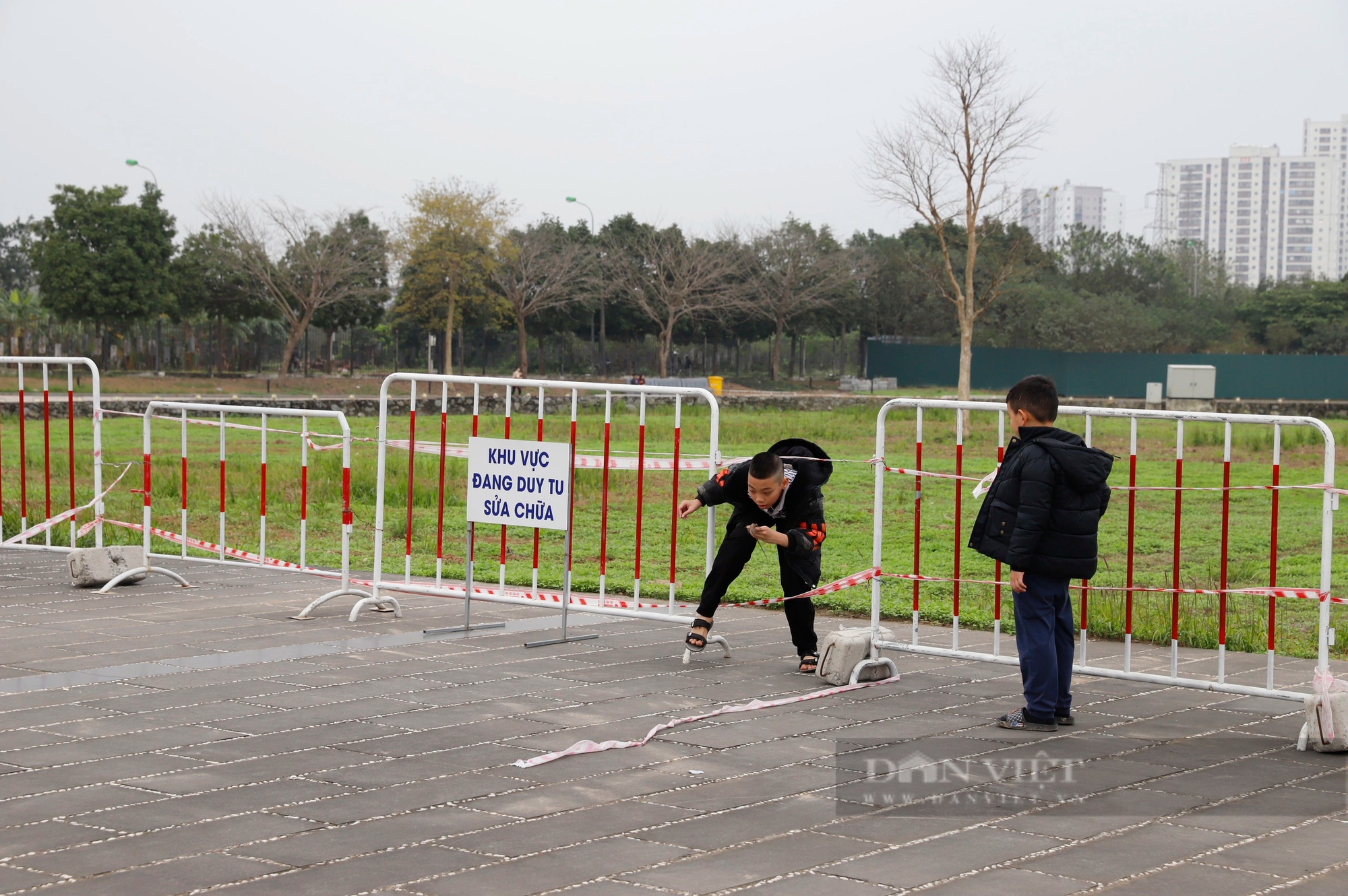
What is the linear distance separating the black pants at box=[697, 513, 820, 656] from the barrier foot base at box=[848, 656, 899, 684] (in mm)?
464

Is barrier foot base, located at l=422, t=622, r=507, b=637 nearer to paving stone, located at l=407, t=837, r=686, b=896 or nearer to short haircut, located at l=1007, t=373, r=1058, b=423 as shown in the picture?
short haircut, located at l=1007, t=373, r=1058, b=423

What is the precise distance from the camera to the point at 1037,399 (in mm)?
5965

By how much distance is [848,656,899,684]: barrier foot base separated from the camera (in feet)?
22.3

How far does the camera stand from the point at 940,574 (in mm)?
11430

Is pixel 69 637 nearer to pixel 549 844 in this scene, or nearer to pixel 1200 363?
pixel 549 844

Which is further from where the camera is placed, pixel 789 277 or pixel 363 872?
pixel 789 277

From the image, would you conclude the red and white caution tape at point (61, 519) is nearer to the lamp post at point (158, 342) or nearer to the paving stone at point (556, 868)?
the paving stone at point (556, 868)

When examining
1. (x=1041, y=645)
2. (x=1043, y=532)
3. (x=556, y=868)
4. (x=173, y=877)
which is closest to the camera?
(x=173, y=877)

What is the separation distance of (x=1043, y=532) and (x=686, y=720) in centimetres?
185

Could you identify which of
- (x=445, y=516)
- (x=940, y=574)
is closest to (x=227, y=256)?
(x=445, y=516)

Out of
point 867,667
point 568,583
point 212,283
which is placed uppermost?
point 212,283

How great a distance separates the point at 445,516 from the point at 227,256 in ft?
125

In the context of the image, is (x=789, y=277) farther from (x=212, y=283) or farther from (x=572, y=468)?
(x=572, y=468)

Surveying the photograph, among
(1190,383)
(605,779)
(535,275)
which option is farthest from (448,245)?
(605,779)
